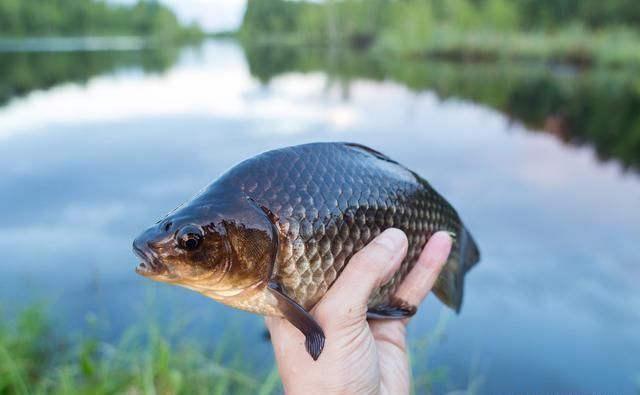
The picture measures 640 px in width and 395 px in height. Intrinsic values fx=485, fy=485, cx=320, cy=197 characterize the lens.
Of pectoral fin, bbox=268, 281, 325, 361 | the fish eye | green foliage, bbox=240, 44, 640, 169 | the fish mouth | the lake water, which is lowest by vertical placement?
the lake water

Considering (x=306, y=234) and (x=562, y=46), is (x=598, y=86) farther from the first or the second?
(x=306, y=234)

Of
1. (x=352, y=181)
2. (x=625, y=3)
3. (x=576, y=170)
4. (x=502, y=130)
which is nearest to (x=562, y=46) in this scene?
(x=625, y=3)

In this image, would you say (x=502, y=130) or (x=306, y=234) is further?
(x=502, y=130)

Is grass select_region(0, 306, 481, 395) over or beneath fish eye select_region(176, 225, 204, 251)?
beneath

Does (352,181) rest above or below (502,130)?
above

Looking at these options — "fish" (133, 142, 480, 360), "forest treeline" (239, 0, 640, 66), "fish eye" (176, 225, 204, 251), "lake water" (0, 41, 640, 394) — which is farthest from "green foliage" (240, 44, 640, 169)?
"fish eye" (176, 225, 204, 251)

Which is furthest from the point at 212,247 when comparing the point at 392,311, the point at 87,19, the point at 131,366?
the point at 87,19

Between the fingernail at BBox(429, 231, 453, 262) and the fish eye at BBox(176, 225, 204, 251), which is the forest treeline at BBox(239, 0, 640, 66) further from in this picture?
the fish eye at BBox(176, 225, 204, 251)
